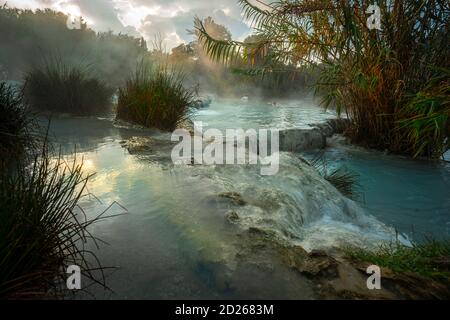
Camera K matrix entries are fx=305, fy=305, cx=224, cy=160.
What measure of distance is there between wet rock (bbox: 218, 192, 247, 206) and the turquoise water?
3 centimetres

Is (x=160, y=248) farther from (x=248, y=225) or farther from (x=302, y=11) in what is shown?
(x=302, y=11)

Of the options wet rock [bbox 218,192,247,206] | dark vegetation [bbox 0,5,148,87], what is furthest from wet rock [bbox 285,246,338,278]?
dark vegetation [bbox 0,5,148,87]

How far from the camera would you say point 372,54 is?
5.09 meters

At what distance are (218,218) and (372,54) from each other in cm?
455

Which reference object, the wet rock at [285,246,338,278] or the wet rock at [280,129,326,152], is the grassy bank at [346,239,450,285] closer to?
the wet rock at [285,246,338,278]

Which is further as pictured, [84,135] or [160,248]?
[84,135]

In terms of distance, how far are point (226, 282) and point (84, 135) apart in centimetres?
378

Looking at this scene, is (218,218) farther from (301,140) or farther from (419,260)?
(301,140)

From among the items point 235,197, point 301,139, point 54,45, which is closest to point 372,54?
point 301,139

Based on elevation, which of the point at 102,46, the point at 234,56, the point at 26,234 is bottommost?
the point at 26,234

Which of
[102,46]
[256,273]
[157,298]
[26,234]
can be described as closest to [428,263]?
[256,273]

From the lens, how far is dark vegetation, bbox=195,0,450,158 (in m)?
4.77

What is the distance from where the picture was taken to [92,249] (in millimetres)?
1547

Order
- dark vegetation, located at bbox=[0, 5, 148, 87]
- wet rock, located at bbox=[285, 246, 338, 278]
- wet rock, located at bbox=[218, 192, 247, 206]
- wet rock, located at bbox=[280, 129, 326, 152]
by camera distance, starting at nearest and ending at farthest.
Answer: wet rock, located at bbox=[285, 246, 338, 278] < wet rock, located at bbox=[218, 192, 247, 206] < wet rock, located at bbox=[280, 129, 326, 152] < dark vegetation, located at bbox=[0, 5, 148, 87]
